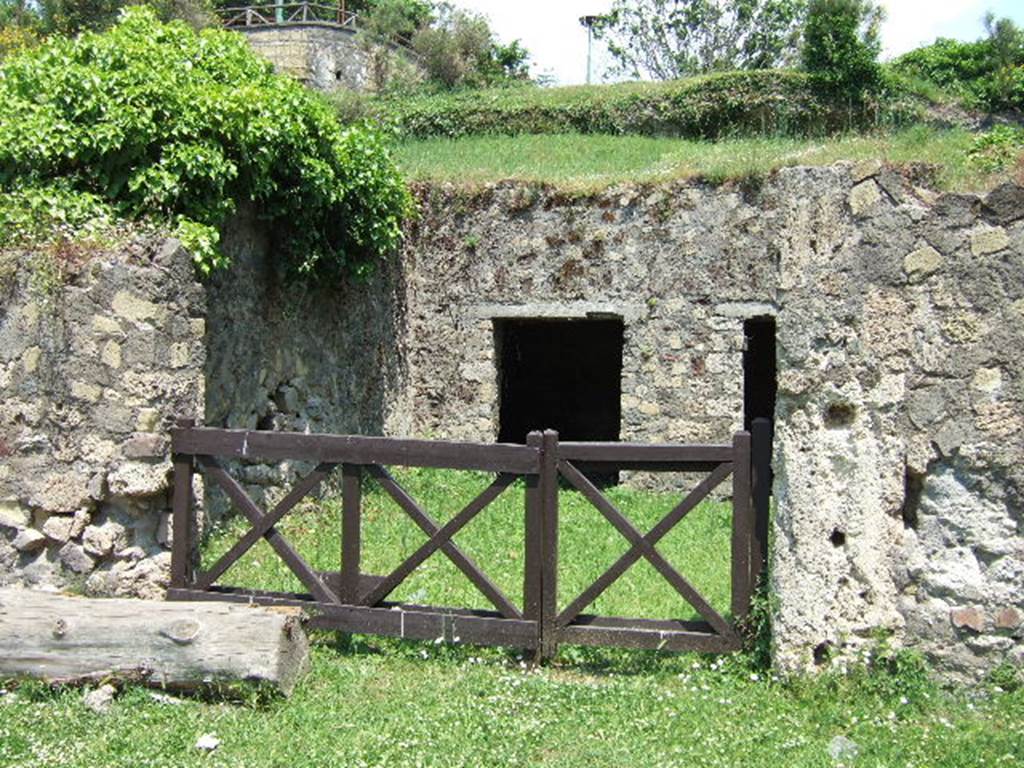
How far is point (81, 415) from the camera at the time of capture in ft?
20.7

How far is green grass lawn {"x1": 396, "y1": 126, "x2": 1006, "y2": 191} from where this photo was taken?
8.93 meters

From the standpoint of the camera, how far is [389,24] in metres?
30.3

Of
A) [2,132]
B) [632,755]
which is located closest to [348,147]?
[2,132]

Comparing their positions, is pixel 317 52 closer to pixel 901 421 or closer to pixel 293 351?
pixel 293 351

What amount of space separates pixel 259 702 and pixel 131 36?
17.4 feet

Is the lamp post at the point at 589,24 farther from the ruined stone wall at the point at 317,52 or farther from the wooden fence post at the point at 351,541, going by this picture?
the wooden fence post at the point at 351,541

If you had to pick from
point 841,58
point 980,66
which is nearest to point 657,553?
point 841,58

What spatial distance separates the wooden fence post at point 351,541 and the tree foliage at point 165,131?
6.79 feet

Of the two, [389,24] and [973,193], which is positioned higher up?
[389,24]

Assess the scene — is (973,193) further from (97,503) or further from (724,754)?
(97,503)

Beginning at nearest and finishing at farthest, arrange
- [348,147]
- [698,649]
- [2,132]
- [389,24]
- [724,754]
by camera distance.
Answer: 1. [724,754]
2. [698,649]
3. [2,132]
4. [348,147]
5. [389,24]

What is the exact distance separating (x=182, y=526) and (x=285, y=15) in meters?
29.2

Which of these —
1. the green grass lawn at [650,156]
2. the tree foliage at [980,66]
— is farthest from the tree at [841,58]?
the green grass lawn at [650,156]

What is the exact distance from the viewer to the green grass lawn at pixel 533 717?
169 inches
